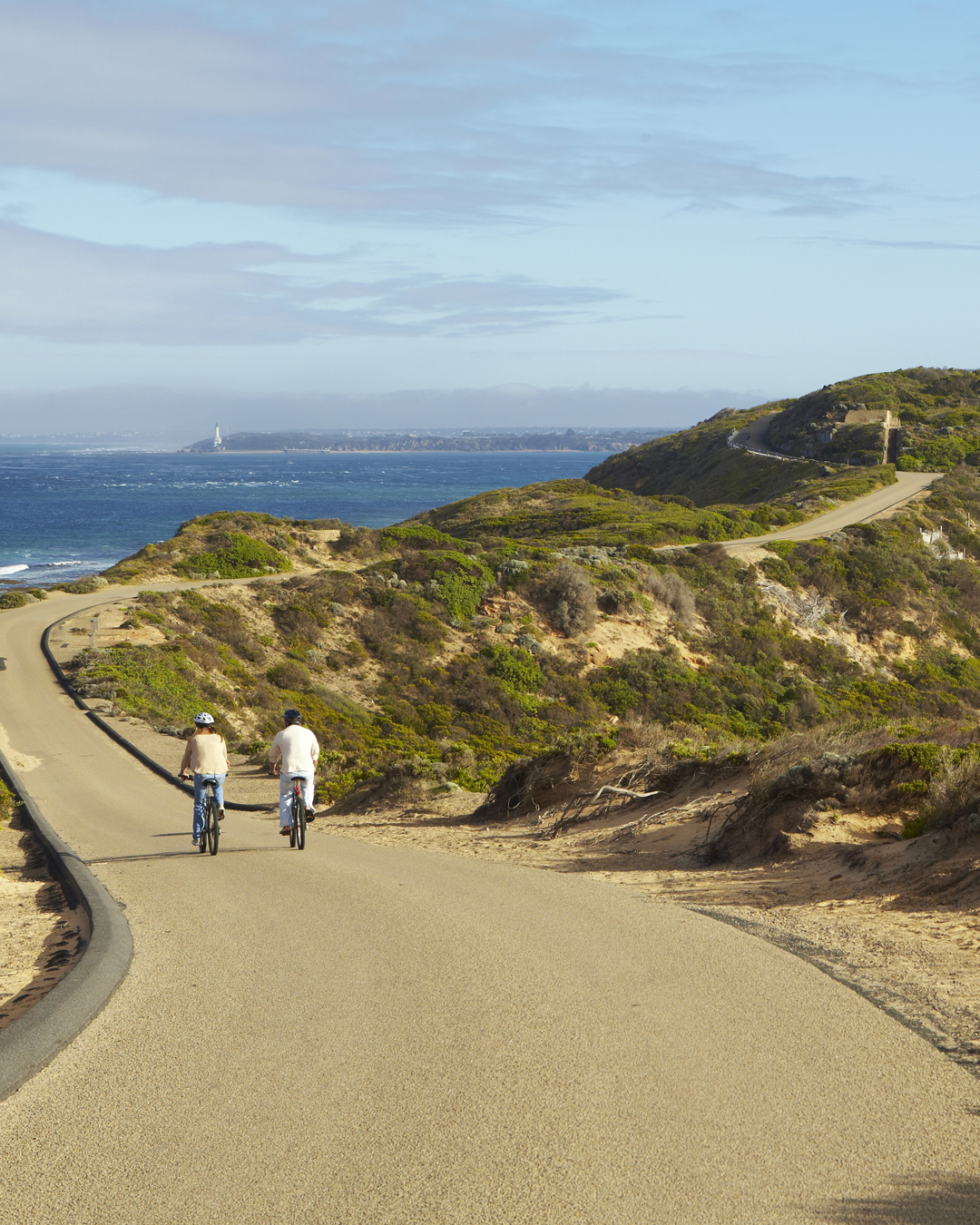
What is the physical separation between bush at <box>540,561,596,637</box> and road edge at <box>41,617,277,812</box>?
18.1 metres

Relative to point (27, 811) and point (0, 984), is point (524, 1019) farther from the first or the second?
point (27, 811)

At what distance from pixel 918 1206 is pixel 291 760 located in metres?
8.32

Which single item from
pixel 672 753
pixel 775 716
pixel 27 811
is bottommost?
pixel 775 716

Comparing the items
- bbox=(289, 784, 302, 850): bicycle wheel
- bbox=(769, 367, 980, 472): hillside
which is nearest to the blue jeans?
bbox=(289, 784, 302, 850): bicycle wheel

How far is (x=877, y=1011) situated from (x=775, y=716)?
101 ft

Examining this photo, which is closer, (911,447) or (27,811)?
(27,811)

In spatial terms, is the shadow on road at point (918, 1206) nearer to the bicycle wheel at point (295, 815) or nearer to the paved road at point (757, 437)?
the bicycle wheel at point (295, 815)

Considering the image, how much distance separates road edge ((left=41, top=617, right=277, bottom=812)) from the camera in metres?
15.5

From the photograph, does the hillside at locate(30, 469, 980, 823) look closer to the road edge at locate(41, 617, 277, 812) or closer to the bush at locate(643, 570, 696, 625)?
the bush at locate(643, 570, 696, 625)

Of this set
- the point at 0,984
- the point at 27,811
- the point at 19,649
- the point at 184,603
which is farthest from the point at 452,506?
the point at 0,984

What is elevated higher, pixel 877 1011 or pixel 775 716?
pixel 877 1011

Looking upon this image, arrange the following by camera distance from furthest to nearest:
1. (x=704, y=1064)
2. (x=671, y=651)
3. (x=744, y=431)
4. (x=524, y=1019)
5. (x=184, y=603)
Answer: (x=744, y=431) → (x=671, y=651) → (x=184, y=603) → (x=524, y=1019) → (x=704, y=1064)

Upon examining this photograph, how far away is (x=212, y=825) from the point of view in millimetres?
11070

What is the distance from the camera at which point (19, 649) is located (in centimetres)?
3052
